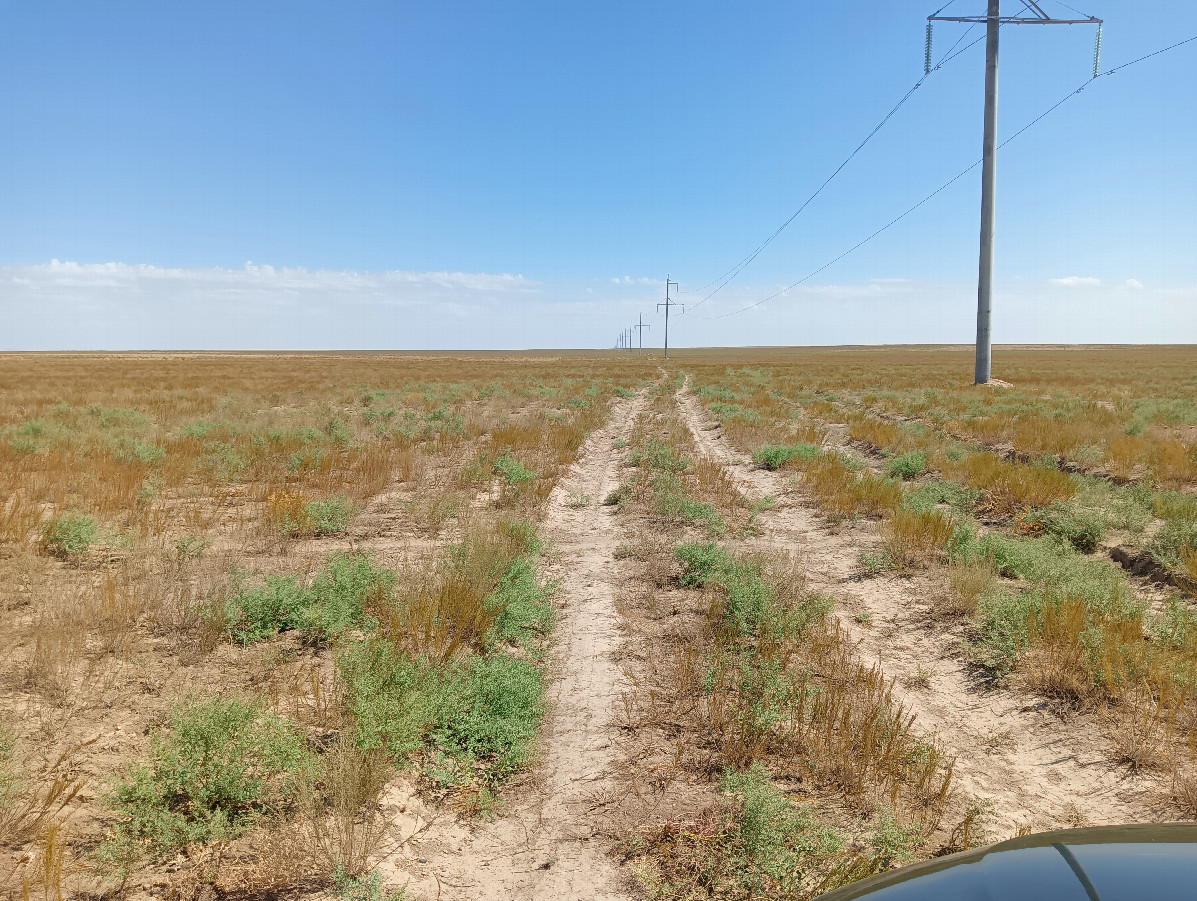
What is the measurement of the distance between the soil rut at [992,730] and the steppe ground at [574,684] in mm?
25

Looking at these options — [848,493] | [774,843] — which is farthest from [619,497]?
[774,843]

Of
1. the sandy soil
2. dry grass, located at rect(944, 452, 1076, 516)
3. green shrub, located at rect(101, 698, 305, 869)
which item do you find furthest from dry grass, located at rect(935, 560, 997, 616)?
green shrub, located at rect(101, 698, 305, 869)

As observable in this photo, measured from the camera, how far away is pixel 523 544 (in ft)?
26.8

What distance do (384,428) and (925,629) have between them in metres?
16.6

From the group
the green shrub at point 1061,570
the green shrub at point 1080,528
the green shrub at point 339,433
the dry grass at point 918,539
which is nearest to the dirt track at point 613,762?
the dry grass at point 918,539

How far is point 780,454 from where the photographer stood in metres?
14.9

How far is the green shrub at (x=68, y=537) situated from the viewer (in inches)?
288

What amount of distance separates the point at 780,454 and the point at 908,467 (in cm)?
269

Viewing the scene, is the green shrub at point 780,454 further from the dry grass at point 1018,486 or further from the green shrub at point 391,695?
the green shrub at point 391,695

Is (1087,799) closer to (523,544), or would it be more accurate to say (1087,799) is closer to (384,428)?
(523,544)

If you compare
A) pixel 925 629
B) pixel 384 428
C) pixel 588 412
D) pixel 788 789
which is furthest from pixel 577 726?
pixel 588 412

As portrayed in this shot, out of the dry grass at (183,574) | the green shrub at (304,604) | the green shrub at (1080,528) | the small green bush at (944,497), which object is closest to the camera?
the dry grass at (183,574)

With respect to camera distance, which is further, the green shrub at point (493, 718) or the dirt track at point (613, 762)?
the green shrub at point (493, 718)

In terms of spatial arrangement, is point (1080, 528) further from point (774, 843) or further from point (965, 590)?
point (774, 843)
